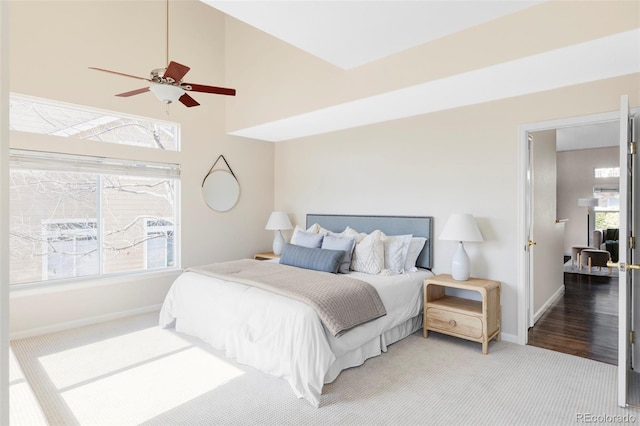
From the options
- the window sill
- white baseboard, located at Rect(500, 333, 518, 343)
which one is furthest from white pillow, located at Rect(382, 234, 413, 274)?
the window sill

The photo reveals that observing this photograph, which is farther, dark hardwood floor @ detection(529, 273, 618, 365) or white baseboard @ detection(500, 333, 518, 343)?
white baseboard @ detection(500, 333, 518, 343)

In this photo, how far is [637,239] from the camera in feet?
9.29

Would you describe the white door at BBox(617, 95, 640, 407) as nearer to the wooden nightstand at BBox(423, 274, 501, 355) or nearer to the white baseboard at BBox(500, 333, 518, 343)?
the white baseboard at BBox(500, 333, 518, 343)

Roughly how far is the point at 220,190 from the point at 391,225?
2.54 meters

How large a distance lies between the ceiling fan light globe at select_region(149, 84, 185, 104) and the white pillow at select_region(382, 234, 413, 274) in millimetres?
2607

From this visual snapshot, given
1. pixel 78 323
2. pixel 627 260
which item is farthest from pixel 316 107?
pixel 78 323

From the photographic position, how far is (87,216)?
4.10 m

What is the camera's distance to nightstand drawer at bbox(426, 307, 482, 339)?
3.26 m

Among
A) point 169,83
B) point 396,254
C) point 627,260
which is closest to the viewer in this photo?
point 627,260

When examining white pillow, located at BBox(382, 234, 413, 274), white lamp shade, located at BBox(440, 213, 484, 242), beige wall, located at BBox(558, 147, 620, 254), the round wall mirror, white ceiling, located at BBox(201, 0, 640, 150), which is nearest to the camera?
white ceiling, located at BBox(201, 0, 640, 150)

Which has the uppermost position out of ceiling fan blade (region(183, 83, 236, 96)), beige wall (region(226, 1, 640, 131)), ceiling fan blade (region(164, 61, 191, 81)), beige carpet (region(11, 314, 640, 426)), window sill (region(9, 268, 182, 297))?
beige wall (region(226, 1, 640, 131))

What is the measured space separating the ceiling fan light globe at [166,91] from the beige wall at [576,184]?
372 inches

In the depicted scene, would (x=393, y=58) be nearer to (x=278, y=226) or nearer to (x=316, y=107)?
(x=316, y=107)

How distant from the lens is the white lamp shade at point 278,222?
5.39 metres
